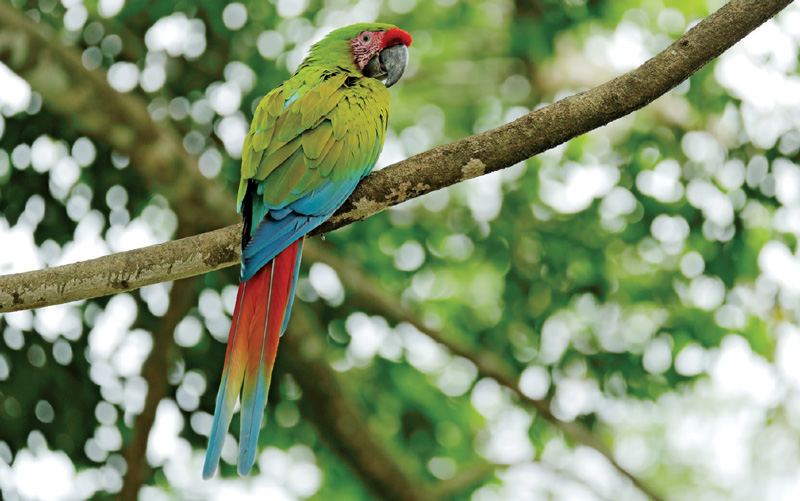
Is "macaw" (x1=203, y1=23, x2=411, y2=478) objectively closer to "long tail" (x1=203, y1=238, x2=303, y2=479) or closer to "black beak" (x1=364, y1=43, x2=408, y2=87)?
"long tail" (x1=203, y1=238, x2=303, y2=479)

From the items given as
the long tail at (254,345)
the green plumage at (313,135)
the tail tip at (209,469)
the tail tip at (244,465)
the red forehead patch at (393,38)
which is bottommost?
the tail tip at (209,469)

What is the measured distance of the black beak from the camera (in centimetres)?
301

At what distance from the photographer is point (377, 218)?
416 centimetres

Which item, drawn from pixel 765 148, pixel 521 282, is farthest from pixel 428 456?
pixel 765 148

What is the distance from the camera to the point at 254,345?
82.8 inches

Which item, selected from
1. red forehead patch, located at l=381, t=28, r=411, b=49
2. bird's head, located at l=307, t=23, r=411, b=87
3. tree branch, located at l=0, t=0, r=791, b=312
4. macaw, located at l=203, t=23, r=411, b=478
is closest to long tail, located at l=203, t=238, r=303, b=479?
macaw, located at l=203, t=23, r=411, b=478

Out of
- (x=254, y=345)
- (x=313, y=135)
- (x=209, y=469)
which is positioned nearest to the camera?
(x=209, y=469)

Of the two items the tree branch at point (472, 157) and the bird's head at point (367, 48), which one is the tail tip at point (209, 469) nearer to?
the tree branch at point (472, 157)

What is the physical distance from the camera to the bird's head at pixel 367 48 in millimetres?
2965

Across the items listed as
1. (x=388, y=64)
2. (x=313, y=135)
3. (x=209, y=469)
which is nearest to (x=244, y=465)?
(x=209, y=469)

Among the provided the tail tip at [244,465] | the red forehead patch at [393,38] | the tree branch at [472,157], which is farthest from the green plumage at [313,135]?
the tail tip at [244,465]

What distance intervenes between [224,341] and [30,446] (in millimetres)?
1032

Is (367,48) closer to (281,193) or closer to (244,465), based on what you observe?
(281,193)

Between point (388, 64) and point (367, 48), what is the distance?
0.11 m
